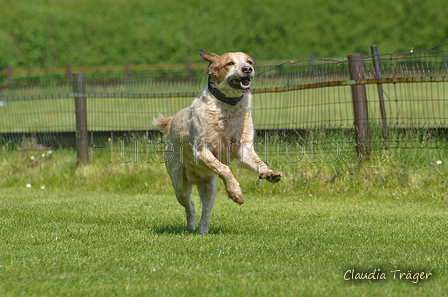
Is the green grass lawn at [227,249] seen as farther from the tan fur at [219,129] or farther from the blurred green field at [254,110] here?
the blurred green field at [254,110]

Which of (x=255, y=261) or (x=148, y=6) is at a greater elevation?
(x=148, y=6)

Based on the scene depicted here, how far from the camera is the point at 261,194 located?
9227 millimetres

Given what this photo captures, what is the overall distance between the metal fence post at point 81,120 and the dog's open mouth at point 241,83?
5.47 metres

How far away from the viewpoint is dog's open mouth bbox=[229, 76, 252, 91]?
5.94 meters

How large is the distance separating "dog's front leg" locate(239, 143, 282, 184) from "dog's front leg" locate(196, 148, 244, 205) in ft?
0.68

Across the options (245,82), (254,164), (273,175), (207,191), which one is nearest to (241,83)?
(245,82)

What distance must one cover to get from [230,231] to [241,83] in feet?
4.80

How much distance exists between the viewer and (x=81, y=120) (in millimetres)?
10938

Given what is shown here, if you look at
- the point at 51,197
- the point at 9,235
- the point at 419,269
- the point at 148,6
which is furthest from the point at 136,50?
the point at 419,269

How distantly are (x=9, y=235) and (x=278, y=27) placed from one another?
2502 cm

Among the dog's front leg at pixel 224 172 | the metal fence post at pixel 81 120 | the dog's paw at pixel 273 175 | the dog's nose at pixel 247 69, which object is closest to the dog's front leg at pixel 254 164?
the dog's paw at pixel 273 175

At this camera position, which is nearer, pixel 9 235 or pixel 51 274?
pixel 51 274

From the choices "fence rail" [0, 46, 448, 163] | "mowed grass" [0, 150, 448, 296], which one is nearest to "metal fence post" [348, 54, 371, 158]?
"fence rail" [0, 46, 448, 163]

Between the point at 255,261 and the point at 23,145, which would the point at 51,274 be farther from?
the point at 23,145
